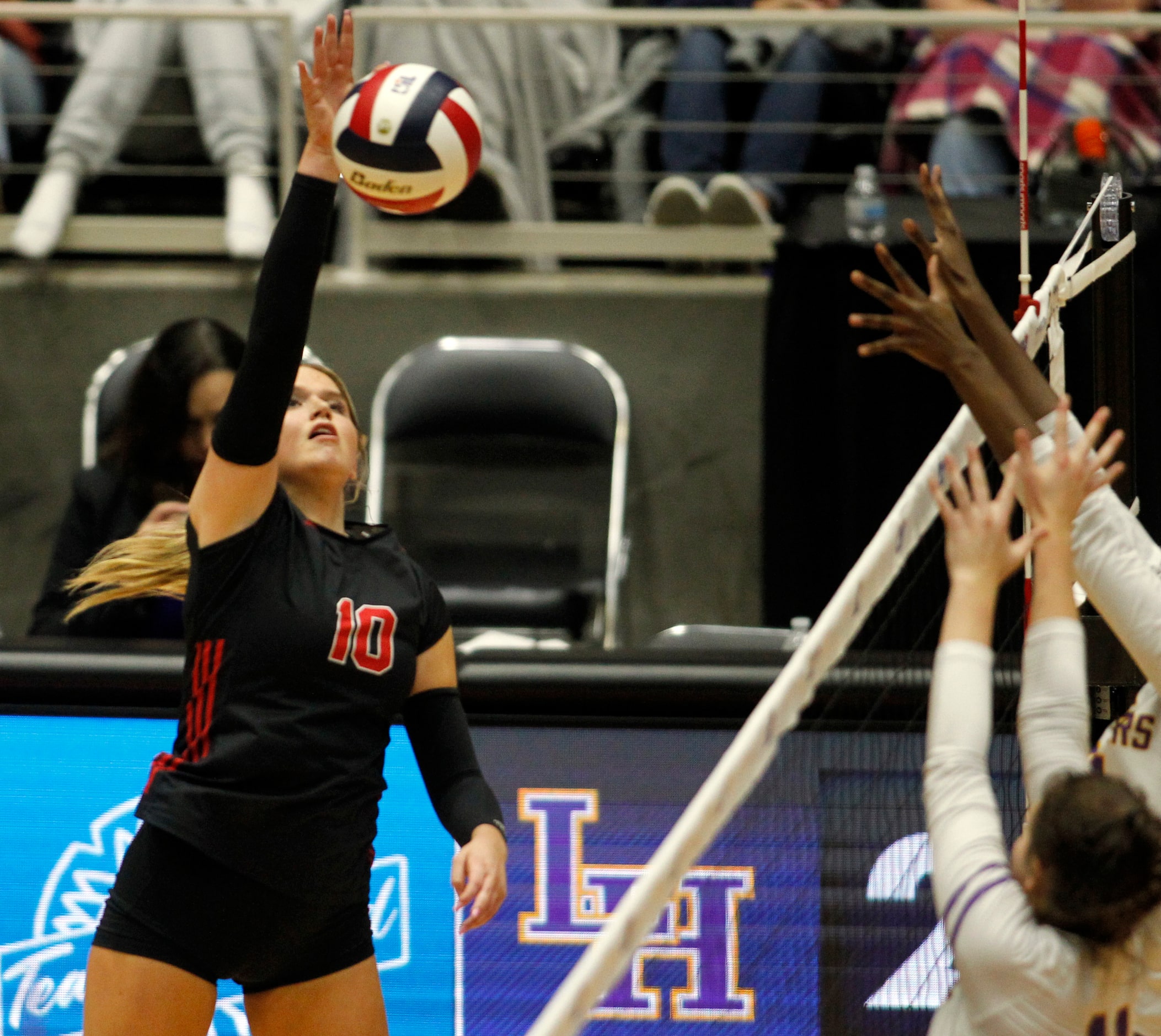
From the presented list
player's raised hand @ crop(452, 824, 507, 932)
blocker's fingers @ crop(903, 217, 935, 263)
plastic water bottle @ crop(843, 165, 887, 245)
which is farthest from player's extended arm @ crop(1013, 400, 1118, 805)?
plastic water bottle @ crop(843, 165, 887, 245)

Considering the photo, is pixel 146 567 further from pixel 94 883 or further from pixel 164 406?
pixel 164 406

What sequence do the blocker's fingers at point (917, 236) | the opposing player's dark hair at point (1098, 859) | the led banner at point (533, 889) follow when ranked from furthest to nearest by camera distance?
the led banner at point (533, 889)
the blocker's fingers at point (917, 236)
the opposing player's dark hair at point (1098, 859)

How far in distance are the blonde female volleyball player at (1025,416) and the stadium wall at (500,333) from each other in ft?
12.9

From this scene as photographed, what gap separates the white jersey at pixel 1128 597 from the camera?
7.40ft

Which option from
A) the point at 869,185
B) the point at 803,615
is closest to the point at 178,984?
the point at 803,615

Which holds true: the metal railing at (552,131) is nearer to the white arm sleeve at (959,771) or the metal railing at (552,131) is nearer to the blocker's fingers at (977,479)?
the blocker's fingers at (977,479)

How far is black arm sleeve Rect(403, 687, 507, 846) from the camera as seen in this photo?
106 inches

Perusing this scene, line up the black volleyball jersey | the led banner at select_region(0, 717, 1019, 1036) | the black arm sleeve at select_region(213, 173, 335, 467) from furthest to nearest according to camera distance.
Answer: the led banner at select_region(0, 717, 1019, 1036), the black volleyball jersey, the black arm sleeve at select_region(213, 173, 335, 467)

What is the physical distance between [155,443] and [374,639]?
2277mm

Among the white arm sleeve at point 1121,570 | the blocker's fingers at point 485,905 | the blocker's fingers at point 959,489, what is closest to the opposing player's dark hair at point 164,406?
the blocker's fingers at point 485,905

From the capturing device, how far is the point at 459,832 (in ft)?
8.70

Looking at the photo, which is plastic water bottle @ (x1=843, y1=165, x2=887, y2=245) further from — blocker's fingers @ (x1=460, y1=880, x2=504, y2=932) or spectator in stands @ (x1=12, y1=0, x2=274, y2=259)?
blocker's fingers @ (x1=460, y1=880, x2=504, y2=932)

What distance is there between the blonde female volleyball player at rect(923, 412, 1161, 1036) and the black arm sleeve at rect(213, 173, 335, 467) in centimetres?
100

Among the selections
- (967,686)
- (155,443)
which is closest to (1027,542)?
(967,686)
